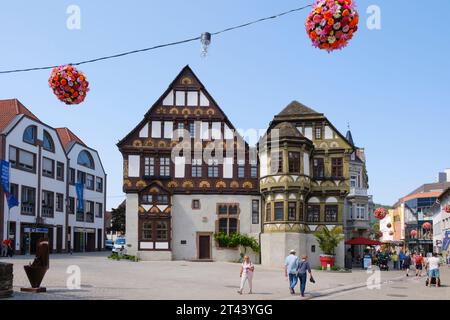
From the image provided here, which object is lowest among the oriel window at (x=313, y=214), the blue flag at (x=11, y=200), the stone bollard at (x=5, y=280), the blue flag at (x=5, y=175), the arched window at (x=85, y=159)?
the stone bollard at (x=5, y=280)

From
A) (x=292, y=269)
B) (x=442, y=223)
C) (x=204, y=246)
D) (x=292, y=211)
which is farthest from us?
(x=442, y=223)

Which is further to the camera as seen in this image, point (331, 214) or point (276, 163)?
point (331, 214)

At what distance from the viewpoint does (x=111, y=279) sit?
24.1m

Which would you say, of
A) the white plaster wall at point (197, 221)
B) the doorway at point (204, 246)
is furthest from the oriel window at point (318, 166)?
the doorway at point (204, 246)

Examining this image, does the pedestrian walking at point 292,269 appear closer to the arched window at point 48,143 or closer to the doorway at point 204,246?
the doorway at point 204,246

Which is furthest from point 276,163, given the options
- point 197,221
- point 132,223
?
point 132,223

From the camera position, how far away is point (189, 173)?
45.1 metres

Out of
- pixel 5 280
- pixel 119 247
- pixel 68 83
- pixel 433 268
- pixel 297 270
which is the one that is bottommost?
pixel 119 247

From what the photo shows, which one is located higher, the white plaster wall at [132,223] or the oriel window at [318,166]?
the oriel window at [318,166]

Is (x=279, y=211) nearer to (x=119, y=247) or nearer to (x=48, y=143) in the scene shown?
(x=48, y=143)

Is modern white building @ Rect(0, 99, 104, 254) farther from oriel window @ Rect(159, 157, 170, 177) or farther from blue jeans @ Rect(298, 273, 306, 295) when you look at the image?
blue jeans @ Rect(298, 273, 306, 295)

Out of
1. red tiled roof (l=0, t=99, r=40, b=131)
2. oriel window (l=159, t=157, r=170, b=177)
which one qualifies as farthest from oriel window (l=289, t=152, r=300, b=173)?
red tiled roof (l=0, t=99, r=40, b=131)

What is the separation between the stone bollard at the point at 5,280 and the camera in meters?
16.5

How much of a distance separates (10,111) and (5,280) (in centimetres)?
3979
